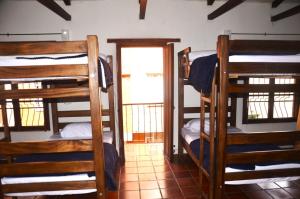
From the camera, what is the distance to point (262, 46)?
198 cm

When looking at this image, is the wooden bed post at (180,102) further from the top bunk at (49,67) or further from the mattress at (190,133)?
the top bunk at (49,67)

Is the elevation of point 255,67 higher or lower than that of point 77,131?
higher

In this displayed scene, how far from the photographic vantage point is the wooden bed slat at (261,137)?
2154 mm

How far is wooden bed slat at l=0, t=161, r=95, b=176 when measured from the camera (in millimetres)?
1963

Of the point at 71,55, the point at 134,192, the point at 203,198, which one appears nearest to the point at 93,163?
the point at 71,55

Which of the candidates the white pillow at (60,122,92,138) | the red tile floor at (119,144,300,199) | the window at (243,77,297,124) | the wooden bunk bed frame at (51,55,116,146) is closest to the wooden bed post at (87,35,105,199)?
the red tile floor at (119,144,300,199)

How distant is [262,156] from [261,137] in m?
0.21

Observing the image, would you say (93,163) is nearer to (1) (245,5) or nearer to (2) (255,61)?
(2) (255,61)

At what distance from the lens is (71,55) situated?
1.97 meters

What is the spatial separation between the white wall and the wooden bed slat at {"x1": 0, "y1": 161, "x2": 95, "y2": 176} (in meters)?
2.53

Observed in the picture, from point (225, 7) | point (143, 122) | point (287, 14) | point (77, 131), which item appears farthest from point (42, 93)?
point (143, 122)

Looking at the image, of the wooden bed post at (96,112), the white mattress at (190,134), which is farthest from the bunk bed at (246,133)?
the wooden bed post at (96,112)

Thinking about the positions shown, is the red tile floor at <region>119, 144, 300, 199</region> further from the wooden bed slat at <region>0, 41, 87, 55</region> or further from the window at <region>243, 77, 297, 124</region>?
the wooden bed slat at <region>0, 41, 87, 55</region>

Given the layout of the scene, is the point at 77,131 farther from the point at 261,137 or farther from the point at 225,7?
the point at 225,7
